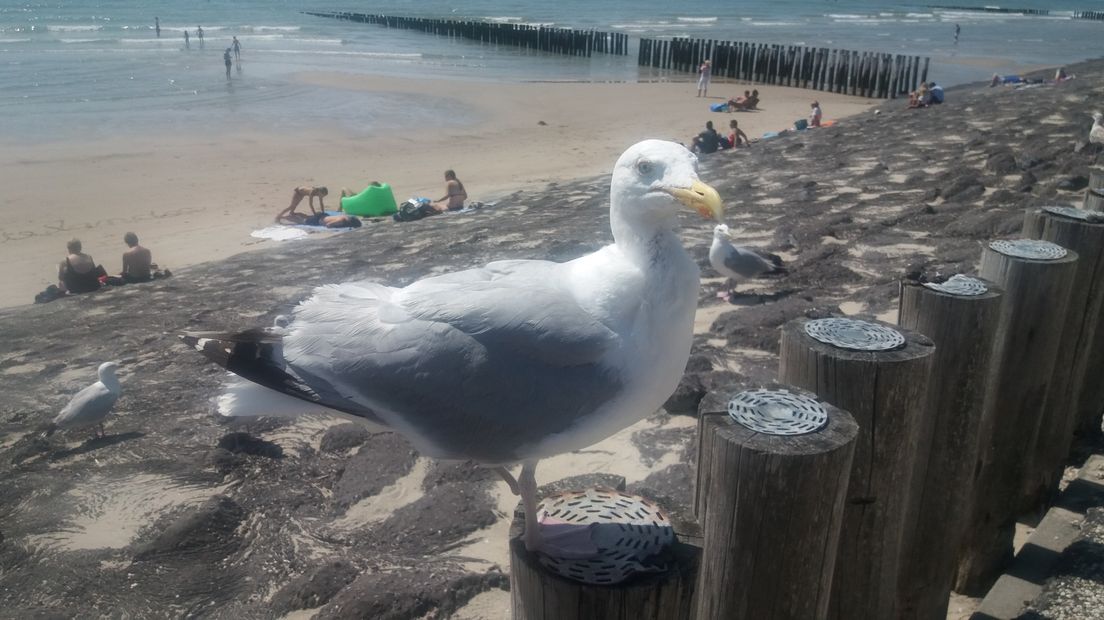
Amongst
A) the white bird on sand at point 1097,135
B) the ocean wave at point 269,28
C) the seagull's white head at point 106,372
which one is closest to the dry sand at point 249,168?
the seagull's white head at point 106,372

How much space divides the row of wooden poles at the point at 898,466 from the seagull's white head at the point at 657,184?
1.98 feet

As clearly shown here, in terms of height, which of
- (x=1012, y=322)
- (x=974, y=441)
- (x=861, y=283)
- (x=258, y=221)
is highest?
(x=1012, y=322)

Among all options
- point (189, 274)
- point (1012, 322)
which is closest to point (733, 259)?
point (1012, 322)

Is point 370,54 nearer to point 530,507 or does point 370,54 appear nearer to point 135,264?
point 135,264

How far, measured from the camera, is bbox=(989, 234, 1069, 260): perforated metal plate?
3.71m

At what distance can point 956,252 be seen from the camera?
308 inches

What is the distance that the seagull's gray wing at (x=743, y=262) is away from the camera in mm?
7711

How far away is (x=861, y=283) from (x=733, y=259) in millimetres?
1155

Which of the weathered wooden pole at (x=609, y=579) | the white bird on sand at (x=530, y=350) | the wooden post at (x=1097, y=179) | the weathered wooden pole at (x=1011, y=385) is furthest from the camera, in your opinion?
the wooden post at (x=1097, y=179)

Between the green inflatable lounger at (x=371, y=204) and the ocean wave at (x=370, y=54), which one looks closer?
the green inflatable lounger at (x=371, y=204)

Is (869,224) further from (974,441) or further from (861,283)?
(974,441)

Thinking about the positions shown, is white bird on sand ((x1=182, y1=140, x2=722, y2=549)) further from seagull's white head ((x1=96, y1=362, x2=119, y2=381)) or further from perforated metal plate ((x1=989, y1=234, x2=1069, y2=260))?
seagull's white head ((x1=96, y1=362, x2=119, y2=381))

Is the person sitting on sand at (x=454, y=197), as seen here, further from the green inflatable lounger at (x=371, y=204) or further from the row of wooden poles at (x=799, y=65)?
the row of wooden poles at (x=799, y=65)

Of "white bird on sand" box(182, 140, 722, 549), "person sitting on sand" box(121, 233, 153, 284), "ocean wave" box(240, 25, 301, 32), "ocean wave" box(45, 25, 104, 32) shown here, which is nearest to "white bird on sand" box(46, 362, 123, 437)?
"white bird on sand" box(182, 140, 722, 549)
